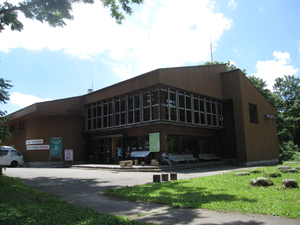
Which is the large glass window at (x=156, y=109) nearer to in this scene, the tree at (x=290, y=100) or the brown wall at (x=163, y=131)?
the brown wall at (x=163, y=131)

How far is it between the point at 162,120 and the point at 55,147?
12.2 meters

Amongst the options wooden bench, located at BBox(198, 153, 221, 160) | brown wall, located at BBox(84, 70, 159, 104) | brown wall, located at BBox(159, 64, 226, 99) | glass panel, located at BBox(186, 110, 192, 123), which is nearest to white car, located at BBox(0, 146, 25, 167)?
brown wall, located at BBox(84, 70, 159, 104)

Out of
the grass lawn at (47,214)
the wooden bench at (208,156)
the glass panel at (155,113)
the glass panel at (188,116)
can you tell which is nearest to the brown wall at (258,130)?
the wooden bench at (208,156)

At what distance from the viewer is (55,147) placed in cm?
2327

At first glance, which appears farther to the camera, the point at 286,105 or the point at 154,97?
the point at 286,105

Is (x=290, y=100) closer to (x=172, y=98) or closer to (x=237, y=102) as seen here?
(x=237, y=102)

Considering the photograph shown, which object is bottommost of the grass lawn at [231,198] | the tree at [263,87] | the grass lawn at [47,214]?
the grass lawn at [231,198]

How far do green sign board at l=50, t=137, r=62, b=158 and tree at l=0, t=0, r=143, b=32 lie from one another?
14.2 metres

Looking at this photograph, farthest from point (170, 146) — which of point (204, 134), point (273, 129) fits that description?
point (273, 129)

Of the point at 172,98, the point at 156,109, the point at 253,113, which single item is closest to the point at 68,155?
the point at 156,109

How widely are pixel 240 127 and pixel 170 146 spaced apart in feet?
23.1

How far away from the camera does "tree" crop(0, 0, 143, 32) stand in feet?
33.9

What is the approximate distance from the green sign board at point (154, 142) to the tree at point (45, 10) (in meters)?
9.83

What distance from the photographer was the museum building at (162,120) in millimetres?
19203
